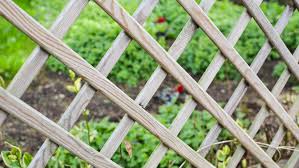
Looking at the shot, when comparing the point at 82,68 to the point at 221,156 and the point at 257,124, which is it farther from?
the point at 257,124

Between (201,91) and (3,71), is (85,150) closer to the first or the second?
(201,91)

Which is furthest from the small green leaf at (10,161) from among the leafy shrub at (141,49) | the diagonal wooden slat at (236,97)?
the leafy shrub at (141,49)

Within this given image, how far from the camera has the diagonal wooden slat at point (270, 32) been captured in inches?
74.9

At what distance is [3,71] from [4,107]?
2.42 m

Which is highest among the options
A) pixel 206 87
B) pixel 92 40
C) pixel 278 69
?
pixel 278 69

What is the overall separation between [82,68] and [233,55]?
71 centimetres

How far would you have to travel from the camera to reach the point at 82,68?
1440 mm

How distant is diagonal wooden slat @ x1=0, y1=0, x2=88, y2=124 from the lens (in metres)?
1.33

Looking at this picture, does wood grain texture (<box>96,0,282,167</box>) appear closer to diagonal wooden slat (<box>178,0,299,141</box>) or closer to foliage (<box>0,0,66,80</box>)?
diagonal wooden slat (<box>178,0,299,141</box>)

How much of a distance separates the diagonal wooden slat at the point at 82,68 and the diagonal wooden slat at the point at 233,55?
394mm

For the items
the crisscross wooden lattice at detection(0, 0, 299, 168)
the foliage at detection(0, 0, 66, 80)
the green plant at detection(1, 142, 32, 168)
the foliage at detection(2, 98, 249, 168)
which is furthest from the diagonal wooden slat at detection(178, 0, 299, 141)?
the foliage at detection(0, 0, 66, 80)

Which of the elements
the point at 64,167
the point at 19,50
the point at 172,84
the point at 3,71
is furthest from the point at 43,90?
the point at 64,167

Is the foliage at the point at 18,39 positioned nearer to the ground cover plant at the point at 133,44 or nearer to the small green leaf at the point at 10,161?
the ground cover plant at the point at 133,44

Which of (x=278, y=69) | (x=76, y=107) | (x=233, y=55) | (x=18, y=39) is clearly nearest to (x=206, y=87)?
(x=233, y=55)
